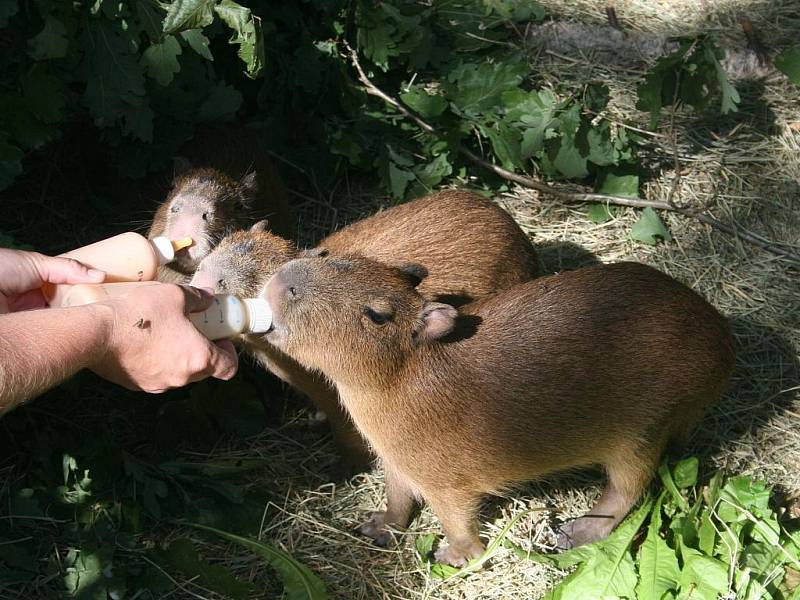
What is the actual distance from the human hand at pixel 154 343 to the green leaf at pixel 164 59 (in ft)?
→ 6.24

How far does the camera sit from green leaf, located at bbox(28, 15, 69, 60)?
4781mm

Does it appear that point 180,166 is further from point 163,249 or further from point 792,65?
point 792,65

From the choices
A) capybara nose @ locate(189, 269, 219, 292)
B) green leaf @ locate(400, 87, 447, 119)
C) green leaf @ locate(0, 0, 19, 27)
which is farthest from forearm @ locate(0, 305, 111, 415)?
green leaf @ locate(400, 87, 447, 119)

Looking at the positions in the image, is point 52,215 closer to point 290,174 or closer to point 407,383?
point 290,174

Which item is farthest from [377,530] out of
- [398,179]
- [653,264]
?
[653,264]

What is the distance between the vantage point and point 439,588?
467 centimetres

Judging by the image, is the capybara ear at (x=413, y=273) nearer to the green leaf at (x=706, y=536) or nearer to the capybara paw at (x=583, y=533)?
the capybara paw at (x=583, y=533)

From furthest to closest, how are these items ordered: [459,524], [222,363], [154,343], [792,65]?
[792,65]
[459,524]
[222,363]
[154,343]

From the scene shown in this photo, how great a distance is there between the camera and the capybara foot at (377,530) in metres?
4.86

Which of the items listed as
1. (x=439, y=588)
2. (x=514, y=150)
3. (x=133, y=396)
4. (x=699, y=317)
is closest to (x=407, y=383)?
(x=439, y=588)

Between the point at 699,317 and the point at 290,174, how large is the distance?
330 cm

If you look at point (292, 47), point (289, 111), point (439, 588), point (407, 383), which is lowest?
point (439, 588)

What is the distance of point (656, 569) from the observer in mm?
4348

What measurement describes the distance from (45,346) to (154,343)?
41 centimetres
